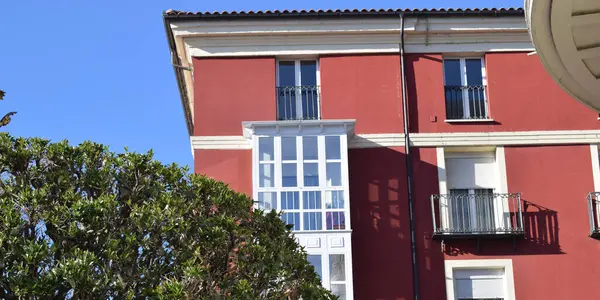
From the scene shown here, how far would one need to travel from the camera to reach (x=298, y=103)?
24.0 metres

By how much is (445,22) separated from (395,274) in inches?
233

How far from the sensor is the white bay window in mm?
21953

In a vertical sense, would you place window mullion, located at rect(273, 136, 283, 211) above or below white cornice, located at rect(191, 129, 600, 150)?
below

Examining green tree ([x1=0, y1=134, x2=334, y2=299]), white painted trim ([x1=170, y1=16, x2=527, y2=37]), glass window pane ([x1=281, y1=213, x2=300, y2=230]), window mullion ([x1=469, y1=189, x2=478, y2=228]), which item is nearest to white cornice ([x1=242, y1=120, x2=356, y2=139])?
glass window pane ([x1=281, y1=213, x2=300, y2=230])

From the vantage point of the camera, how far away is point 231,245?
15844 mm

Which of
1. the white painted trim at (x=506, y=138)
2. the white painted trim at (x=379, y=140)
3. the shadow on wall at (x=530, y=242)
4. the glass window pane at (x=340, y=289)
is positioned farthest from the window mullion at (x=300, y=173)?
the shadow on wall at (x=530, y=242)

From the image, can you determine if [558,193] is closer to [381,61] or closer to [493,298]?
[493,298]

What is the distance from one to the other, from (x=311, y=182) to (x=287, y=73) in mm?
3134

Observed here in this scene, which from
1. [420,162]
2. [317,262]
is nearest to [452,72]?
[420,162]

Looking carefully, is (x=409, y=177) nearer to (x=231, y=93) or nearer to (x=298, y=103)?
(x=298, y=103)

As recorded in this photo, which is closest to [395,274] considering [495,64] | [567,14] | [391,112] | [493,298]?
[493,298]

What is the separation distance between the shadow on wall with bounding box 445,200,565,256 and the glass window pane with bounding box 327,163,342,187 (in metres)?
2.78

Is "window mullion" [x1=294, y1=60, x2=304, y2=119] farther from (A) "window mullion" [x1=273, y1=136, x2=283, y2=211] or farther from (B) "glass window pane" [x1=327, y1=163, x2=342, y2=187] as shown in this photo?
(B) "glass window pane" [x1=327, y1=163, x2=342, y2=187]

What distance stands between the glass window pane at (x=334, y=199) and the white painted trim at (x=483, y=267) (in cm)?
269
